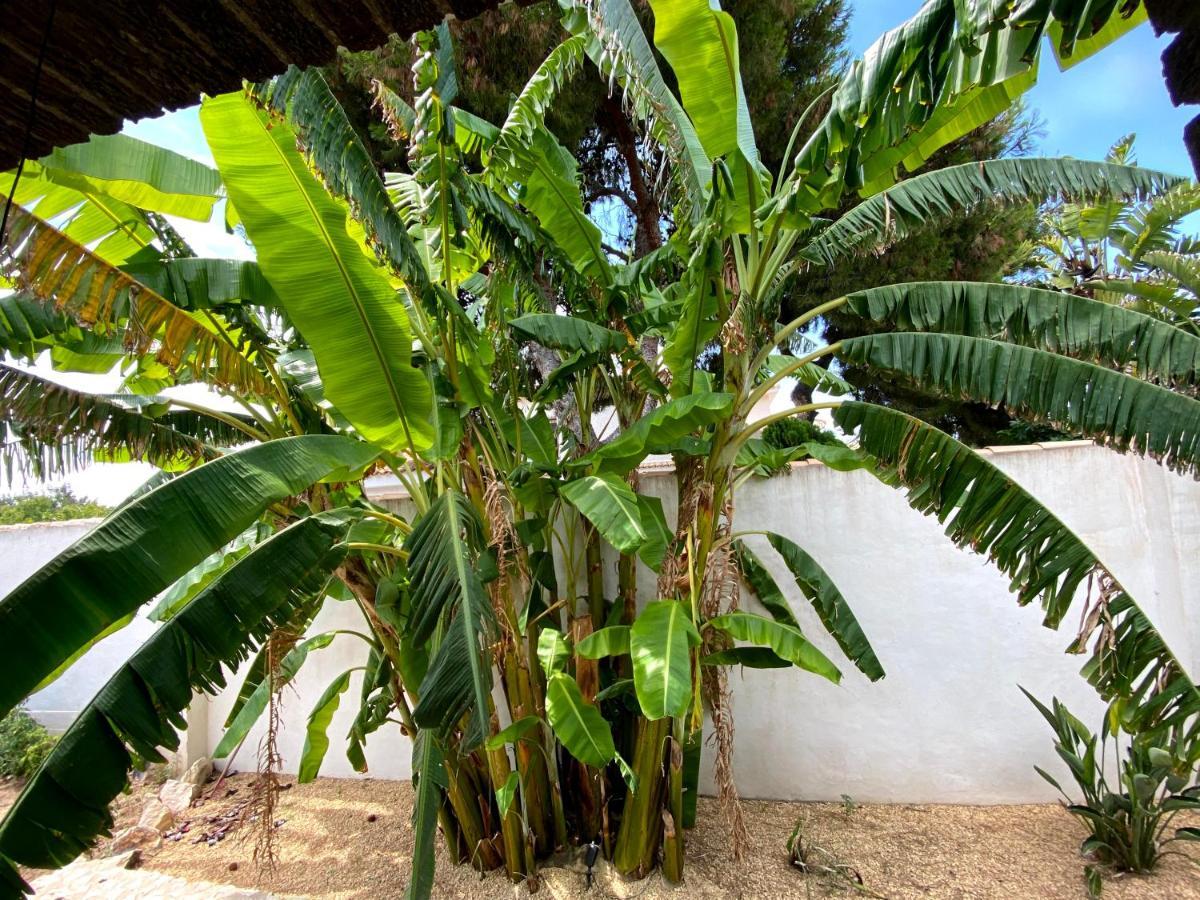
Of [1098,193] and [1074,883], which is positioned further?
[1074,883]

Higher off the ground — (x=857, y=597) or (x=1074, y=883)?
(x=857, y=597)

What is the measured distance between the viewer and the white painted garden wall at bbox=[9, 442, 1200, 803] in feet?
14.1

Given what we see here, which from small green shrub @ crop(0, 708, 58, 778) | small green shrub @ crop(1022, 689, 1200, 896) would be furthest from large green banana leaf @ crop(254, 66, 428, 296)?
small green shrub @ crop(0, 708, 58, 778)

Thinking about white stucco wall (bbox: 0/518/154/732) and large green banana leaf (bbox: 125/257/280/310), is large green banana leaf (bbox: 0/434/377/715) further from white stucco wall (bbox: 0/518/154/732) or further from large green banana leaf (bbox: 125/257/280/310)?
white stucco wall (bbox: 0/518/154/732)

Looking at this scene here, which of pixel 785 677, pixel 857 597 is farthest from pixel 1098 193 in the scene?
pixel 785 677

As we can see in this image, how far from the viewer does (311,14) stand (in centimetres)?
135

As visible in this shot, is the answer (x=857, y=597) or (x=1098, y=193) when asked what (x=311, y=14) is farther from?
(x=857, y=597)

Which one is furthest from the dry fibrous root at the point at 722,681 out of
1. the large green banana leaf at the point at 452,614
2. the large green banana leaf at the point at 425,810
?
the large green banana leaf at the point at 425,810

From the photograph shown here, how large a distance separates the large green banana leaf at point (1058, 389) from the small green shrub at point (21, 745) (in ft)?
25.8

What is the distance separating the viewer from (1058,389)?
A: 297cm

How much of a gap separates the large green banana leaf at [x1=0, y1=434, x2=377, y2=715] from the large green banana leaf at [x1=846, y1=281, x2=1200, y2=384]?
3.06 metres

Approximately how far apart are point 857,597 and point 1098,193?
2892mm

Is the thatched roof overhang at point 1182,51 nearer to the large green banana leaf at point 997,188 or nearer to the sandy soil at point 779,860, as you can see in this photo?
the large green banana leaf at point 997,188

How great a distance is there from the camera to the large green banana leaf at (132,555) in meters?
1.90
